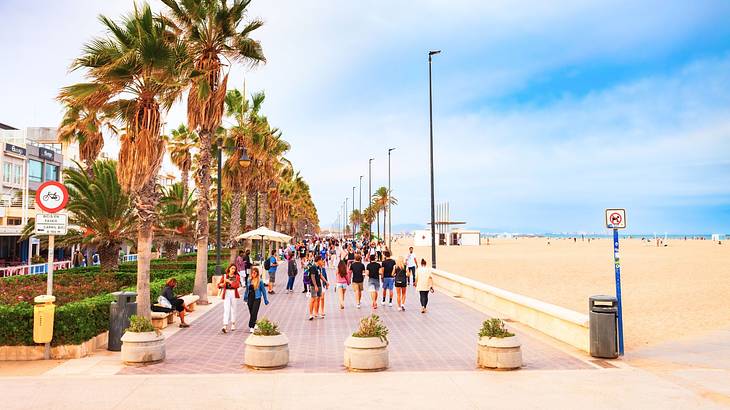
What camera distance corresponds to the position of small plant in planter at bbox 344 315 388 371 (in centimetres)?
885

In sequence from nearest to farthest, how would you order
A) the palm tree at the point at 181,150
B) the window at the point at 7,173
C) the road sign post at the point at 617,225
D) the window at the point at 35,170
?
the road sign post at the point at 617,225 < the palm tree at the point at 181,150 < the window at the point at 7,173 < the window at the point at 35,170

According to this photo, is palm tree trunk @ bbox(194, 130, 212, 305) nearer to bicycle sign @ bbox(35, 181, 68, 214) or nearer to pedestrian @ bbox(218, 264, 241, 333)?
pedestrian @ bbox(218, 264, 241, 333)

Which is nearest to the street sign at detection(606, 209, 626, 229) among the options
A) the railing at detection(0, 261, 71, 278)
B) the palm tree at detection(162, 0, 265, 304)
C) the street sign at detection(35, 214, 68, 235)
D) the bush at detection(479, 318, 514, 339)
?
the bush at detection(479, 318, 514, 339)

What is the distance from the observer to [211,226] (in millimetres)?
39250

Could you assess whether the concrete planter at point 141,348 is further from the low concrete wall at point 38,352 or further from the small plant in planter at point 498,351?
the small plant in planter at point 498,351

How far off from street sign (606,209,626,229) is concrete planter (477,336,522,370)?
10.5 ft

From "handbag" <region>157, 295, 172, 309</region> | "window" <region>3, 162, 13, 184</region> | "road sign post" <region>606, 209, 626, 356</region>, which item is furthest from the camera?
"window" <region>3, 162, 13, 184</region>

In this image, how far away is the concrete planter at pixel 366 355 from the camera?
8.85 m

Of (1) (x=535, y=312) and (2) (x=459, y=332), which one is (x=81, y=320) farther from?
(1) (x=535, y=312)

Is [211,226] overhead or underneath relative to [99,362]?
overhead

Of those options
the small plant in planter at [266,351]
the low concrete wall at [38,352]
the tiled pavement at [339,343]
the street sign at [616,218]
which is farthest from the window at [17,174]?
the street sign at [616,218]

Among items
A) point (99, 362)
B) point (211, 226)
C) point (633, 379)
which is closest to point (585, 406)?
point (633, 379)

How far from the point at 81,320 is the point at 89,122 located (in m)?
5.35

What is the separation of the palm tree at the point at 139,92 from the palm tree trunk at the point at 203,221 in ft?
16.2
